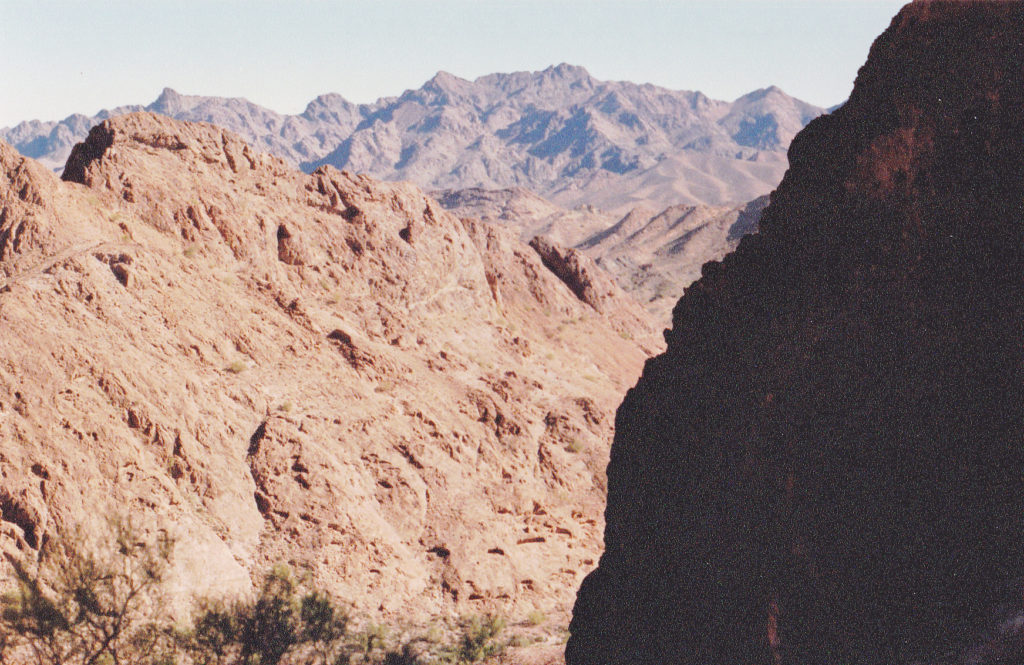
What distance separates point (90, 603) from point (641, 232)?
285 feet

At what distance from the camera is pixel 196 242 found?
63.1 feet

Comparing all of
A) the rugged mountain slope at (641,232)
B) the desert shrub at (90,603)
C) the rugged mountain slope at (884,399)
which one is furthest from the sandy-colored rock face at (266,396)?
the rugged mountain slope at (641,232)

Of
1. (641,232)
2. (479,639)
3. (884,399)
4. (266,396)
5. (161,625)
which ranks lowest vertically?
(479,639)

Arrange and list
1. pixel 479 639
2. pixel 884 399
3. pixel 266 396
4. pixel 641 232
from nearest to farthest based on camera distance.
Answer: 1. pixel 884 399
2. pixel 479 639
3. pixel 266 396
4. pixel 641 232

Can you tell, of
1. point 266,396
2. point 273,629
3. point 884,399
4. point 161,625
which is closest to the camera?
point 884,399

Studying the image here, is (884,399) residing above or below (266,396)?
below

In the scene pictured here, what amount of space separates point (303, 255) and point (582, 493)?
10246 millimetres

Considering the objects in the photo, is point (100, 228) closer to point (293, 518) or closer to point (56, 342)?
point (56, 342)

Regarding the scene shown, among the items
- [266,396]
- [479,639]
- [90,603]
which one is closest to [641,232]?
[266,396]

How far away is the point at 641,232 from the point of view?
309ft

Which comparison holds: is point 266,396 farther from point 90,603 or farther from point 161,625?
point 90,603

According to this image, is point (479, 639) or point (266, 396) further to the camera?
point (266, 396)

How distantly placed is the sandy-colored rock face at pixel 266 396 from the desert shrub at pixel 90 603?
42 centimetres

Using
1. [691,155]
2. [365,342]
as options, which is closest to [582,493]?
[365,342]
